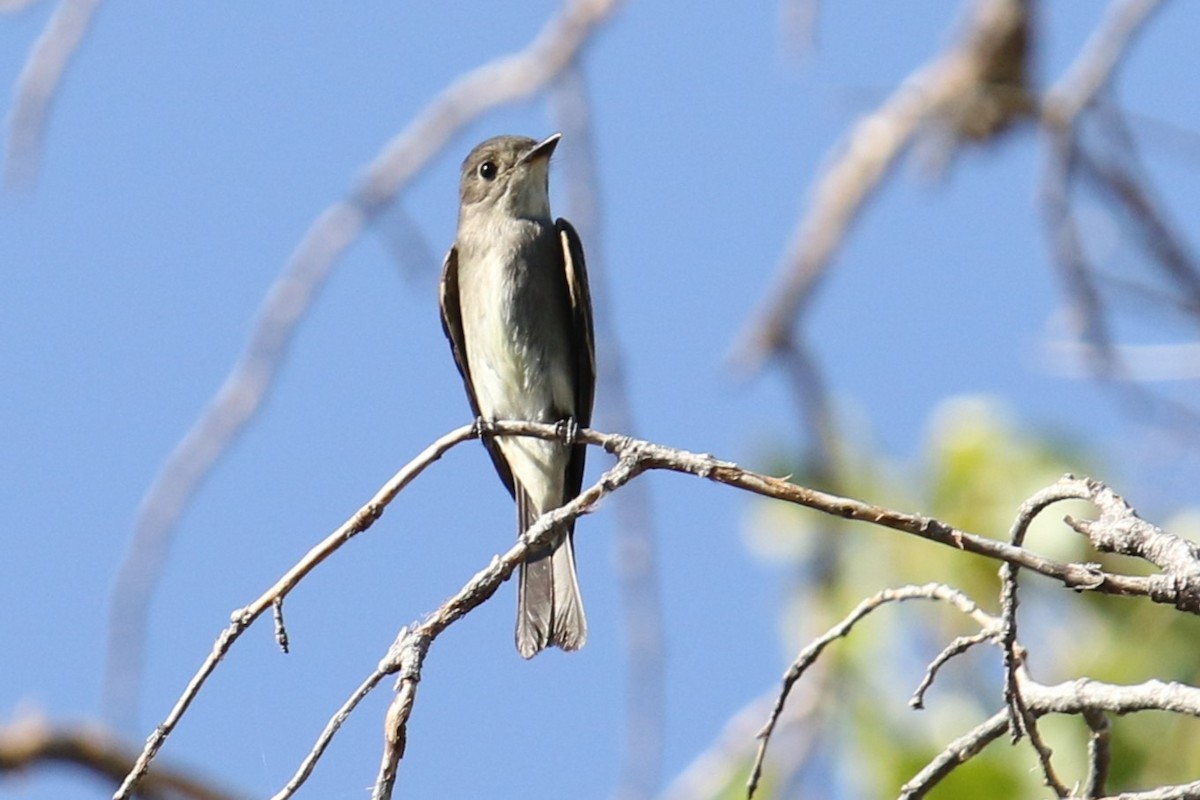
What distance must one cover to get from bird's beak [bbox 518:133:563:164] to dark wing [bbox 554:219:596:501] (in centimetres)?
24

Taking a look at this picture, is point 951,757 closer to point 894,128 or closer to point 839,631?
point 839,631

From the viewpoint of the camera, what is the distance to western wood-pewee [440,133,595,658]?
16.8 feet

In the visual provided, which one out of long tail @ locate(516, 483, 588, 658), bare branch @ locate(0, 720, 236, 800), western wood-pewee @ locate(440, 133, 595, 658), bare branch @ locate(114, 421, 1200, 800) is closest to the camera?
bare branch @ locate(114, 421, 1200, 800)

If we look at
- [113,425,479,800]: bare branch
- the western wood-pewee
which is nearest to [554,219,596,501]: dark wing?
the western wood-pewee

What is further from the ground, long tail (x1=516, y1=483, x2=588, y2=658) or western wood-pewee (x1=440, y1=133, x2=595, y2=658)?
western wood-pewee (x1=440, y1=133, x2=595, y2=658)

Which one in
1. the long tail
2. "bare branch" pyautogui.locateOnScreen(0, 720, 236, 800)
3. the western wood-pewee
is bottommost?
"bare branch" pyautogui.locateOnScreen(0, 720, 236, 800)

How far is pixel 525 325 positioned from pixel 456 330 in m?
0.32

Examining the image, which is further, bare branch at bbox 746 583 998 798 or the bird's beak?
the bird's beak

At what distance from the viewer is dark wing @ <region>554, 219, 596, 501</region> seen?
5180 mm

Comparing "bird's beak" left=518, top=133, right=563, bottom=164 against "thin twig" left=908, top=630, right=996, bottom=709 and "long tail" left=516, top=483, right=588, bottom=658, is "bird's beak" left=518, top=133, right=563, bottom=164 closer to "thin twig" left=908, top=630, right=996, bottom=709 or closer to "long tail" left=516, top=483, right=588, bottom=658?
"long tail" left=516, top=483, right=588, bottom=658

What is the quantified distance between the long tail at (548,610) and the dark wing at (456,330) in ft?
2.12

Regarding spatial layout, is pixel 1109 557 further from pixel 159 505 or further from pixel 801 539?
pixel 159 505

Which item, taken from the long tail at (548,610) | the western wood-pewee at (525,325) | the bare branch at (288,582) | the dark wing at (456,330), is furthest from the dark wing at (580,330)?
Answer: the bare branch at (288,582)

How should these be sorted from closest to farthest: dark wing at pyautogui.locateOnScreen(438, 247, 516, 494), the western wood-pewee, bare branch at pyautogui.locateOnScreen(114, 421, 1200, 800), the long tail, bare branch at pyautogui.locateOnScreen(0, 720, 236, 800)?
bare branch at pyautogui.locateOnScreen(114, 421, 1200, 800), bare branch at pyautogui.locateOnScreen(0, 720, 236, 800), the long tail, the western wood-pewee, dark wing at pyautogui.locateOnScreen(438, 247, 516, 494)
